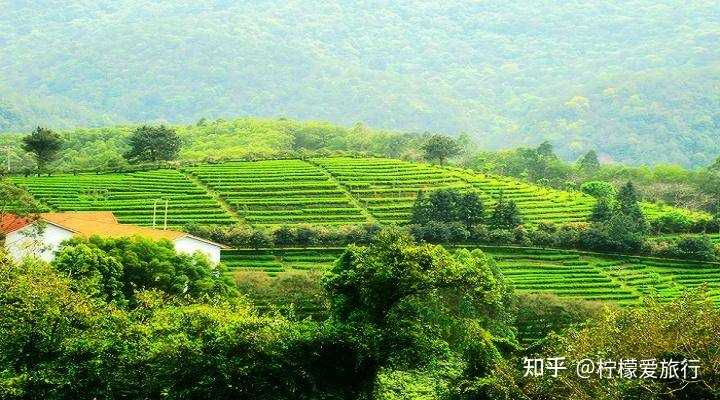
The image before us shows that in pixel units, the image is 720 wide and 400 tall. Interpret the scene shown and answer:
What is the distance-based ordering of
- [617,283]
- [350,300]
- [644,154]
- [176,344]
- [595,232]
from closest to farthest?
1. [176,344]
2. [350,300]
3. [617,283]
4. [595,232]
5. [644,154]

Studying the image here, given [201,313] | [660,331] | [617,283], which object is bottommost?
[617,283]

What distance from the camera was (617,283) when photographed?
50844 millimetres

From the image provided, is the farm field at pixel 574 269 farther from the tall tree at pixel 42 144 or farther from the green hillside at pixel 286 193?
the tall tree at pixel 42 144

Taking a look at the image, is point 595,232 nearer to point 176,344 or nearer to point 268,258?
point 268,258

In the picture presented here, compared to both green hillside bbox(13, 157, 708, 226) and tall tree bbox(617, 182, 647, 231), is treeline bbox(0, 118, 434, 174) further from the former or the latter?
tall tree bbox(617, 182, 647, 231)

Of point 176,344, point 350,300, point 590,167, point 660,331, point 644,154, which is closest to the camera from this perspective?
point 660,331

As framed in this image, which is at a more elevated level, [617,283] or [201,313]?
[201,313]

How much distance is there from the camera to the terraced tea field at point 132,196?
58.2 meters

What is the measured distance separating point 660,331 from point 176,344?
12.3m

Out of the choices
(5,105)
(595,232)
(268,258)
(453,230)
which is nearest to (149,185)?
(268,258)

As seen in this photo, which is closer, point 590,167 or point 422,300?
point 422,300

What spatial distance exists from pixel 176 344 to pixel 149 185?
45.7 meters

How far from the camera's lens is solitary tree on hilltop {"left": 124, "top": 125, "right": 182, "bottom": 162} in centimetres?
7781

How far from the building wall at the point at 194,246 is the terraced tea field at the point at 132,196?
9631 mm
